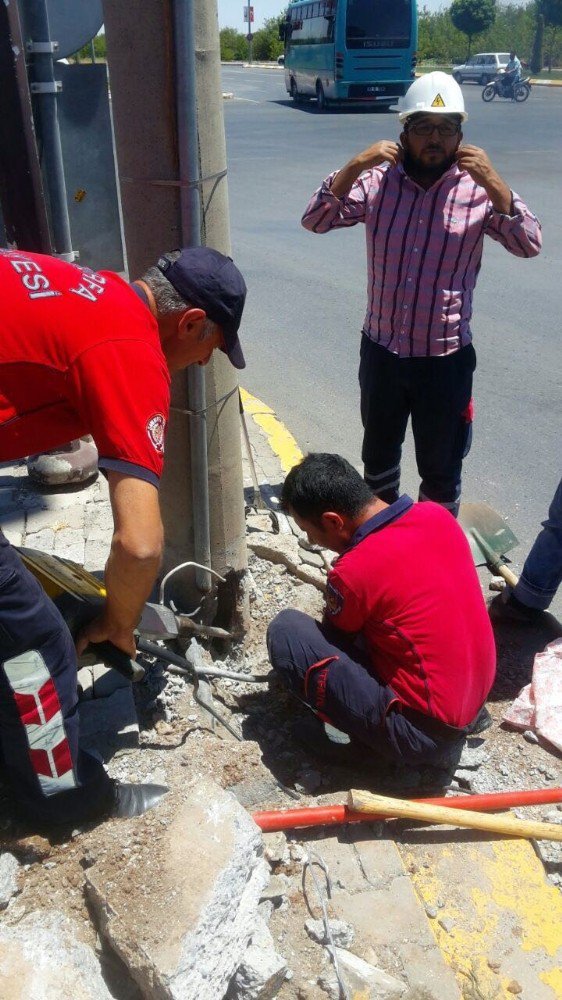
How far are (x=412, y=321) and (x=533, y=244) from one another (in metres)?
0.58

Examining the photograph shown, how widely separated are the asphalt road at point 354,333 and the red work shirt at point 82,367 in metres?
2.71

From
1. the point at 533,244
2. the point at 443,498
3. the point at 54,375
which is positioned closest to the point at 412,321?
the point at 533,244

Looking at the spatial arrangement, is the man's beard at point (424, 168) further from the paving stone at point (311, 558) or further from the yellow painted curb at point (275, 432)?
the yellow painted curb at point (275, 432)

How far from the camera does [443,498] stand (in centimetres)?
387

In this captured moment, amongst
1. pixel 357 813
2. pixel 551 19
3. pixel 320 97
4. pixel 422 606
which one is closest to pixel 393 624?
pixel 422 606

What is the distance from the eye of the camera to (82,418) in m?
1.92

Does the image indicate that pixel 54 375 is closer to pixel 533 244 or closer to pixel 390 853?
pixel 390 853

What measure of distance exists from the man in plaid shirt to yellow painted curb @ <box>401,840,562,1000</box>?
1.75 m

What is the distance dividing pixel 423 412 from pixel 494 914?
2017mm

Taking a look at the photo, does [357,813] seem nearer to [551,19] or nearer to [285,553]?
[285,553]

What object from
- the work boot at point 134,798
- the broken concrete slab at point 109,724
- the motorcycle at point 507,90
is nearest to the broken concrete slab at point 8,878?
the work boot at point 134,798

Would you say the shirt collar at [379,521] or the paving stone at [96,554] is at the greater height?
the shirt collar at [379,521]

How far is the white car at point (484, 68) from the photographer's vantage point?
30812 mm

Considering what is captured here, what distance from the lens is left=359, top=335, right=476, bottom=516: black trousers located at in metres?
3.61
